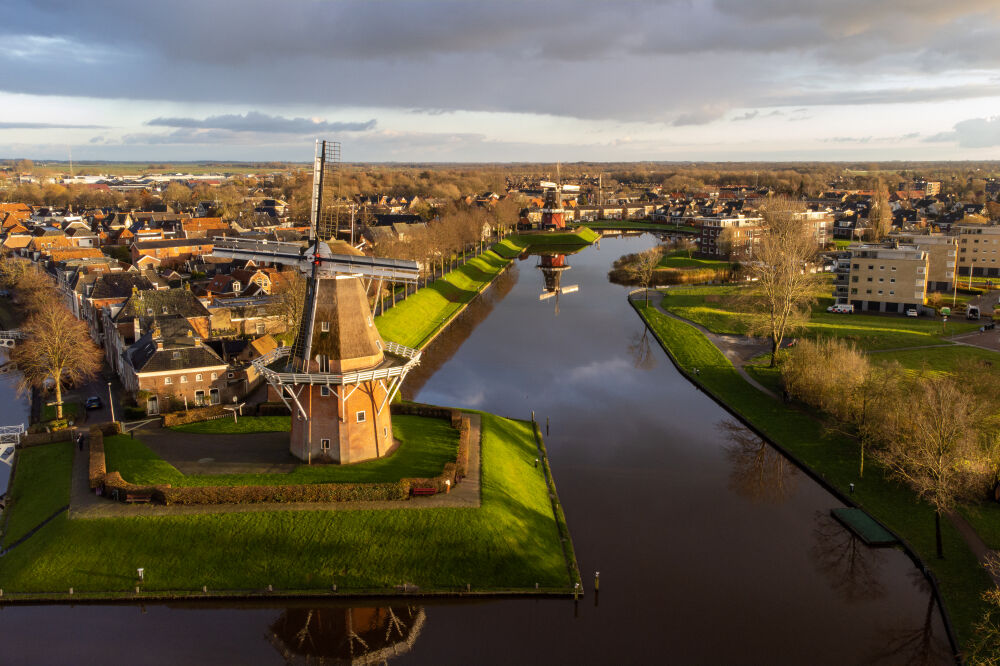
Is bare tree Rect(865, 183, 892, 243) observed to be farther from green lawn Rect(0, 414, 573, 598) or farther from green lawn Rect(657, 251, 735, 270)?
green lawn Rect(0, 414, 573, 598)

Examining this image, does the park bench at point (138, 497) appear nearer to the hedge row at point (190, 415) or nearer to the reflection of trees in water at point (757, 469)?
the hedge row at point (190, 415)

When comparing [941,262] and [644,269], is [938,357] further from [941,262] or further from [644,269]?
[644,269]

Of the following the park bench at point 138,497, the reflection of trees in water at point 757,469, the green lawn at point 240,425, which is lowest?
the reflection of trees in water at point 757,469

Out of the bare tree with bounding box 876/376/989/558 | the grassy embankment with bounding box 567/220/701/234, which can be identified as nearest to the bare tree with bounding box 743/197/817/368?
the bare tree with bounding box 876/376/989/558

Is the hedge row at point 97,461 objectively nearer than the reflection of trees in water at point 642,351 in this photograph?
Yes

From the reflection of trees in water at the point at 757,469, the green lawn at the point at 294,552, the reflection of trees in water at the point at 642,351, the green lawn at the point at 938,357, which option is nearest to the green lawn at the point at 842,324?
the green lawn at the point at 938,357

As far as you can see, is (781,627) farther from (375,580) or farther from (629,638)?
(375,580)

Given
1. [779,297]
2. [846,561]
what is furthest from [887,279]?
[846,561]
